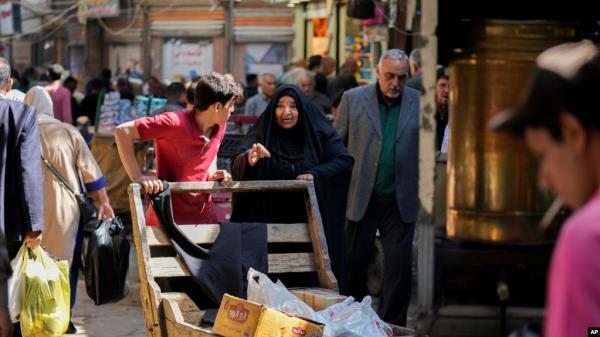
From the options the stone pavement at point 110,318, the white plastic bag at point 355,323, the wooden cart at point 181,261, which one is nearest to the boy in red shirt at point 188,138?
the wooden cart at point 181,261

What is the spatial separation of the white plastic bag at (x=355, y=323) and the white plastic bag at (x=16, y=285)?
1708mm

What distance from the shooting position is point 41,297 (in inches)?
240

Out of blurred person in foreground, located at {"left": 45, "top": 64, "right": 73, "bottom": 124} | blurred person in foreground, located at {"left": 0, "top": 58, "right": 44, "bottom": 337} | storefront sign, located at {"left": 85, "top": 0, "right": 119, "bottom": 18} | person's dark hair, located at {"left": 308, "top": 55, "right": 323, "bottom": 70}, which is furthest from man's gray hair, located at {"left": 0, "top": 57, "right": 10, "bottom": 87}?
storefront sign, located at {"left": 85, "top": 0, "right": 119, "bottom": 18}

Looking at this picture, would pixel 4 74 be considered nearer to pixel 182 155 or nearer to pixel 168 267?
pixel 182 155

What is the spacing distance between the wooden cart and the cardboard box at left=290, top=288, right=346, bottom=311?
0.13 metres

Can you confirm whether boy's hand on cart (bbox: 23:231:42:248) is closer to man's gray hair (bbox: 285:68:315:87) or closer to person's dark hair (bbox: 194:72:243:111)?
person's dark hair (bbox: 194:72:243:111)

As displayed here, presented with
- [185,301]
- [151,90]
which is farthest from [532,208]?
[151,90]

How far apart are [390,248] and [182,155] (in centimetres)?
189

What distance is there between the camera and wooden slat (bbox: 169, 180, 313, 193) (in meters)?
5.62

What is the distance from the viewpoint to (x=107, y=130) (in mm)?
12938

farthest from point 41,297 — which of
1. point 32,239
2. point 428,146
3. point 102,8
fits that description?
point 102,8

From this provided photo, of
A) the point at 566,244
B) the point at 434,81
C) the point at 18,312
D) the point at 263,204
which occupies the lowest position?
the point at 18,312

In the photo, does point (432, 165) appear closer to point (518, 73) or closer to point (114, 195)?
point (518, 73)

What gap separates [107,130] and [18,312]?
6.99 m
